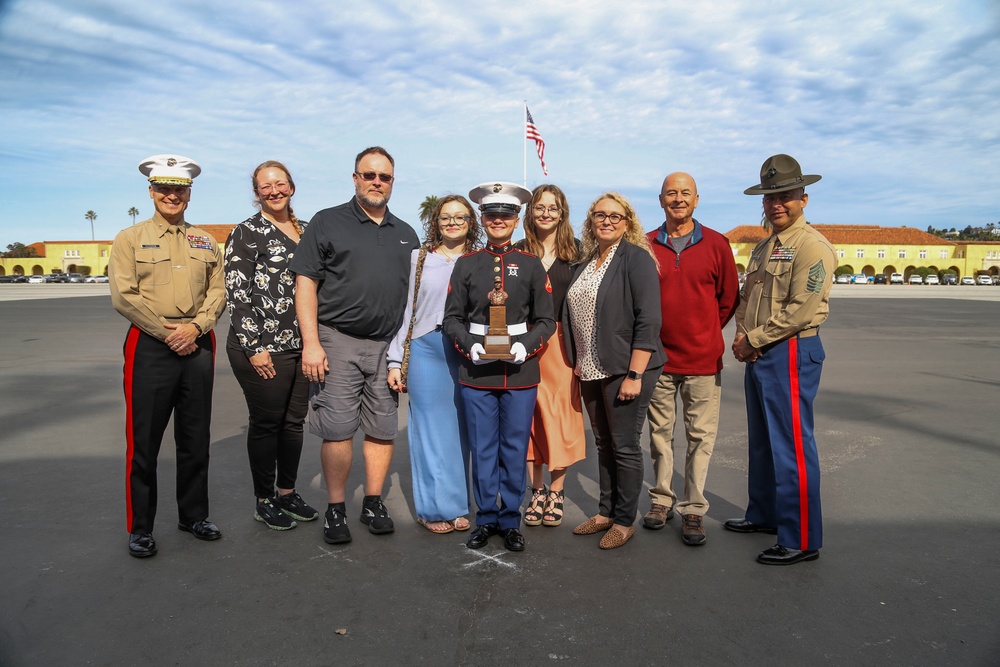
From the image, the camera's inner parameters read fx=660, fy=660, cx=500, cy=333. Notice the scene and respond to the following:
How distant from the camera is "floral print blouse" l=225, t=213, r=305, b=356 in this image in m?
3.96

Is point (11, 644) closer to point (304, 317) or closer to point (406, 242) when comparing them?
point (304, 317)

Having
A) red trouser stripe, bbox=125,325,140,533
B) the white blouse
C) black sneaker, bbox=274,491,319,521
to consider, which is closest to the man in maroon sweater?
the white blouse

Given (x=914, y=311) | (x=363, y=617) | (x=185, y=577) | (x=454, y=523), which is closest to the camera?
(x=363, y=617)

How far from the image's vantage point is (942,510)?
14.2 ft

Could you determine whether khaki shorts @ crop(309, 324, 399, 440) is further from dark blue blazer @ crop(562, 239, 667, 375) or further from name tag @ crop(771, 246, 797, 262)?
name tag @ crop(771, 246, 797, 262)

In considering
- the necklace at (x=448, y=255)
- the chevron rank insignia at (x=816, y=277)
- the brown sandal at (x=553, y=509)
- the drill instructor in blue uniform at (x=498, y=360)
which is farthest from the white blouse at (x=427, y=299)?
the chevron rank insignia at (x=816, y=277)

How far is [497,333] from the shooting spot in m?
3.73

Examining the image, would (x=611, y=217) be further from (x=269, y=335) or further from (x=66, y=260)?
(x=66, y=260)

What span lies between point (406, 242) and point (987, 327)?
1923 cm

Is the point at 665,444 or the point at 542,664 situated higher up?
the point at 665,444

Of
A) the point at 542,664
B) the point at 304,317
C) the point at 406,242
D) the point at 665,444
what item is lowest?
the point at 542,664

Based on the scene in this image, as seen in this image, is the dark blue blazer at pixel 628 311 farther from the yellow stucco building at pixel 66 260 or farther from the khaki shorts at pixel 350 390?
the yellow stucco building at pixel 66 260

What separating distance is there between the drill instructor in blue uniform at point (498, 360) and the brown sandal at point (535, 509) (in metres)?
0.31

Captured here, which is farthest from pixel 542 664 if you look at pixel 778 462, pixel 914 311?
pixel 914 311
